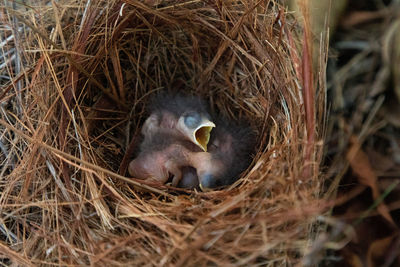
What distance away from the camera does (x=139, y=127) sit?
6.16ft

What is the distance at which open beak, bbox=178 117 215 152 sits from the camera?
4.98ft

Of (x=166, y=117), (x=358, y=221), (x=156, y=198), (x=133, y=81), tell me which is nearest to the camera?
(x=358, y=221)

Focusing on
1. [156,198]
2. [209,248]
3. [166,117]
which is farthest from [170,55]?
[209,248]

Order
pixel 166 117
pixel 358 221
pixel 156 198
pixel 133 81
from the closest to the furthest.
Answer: pixel 358 221 < pixel 156 198 < pixel 166 117 < pixel 133 81

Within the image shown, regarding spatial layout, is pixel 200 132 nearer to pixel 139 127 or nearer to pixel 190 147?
pixel 190 147

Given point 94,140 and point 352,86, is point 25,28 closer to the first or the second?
point 94,140

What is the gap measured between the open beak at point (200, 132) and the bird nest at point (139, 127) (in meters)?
0.21

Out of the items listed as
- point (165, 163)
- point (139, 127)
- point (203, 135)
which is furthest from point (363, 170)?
point (139, 127)

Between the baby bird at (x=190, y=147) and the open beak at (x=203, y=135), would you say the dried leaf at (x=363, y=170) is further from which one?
the open beak at (x=203, y=135)

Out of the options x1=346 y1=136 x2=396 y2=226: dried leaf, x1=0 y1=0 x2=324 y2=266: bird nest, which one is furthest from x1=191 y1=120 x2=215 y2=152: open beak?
x1=346 y1=136 x2=396 y2=226: dried leaf

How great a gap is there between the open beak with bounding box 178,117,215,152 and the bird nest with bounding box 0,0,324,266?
0.21 m

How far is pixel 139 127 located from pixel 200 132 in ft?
1.23

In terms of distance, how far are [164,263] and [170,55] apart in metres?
1.07

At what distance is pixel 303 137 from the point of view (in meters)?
1.32
